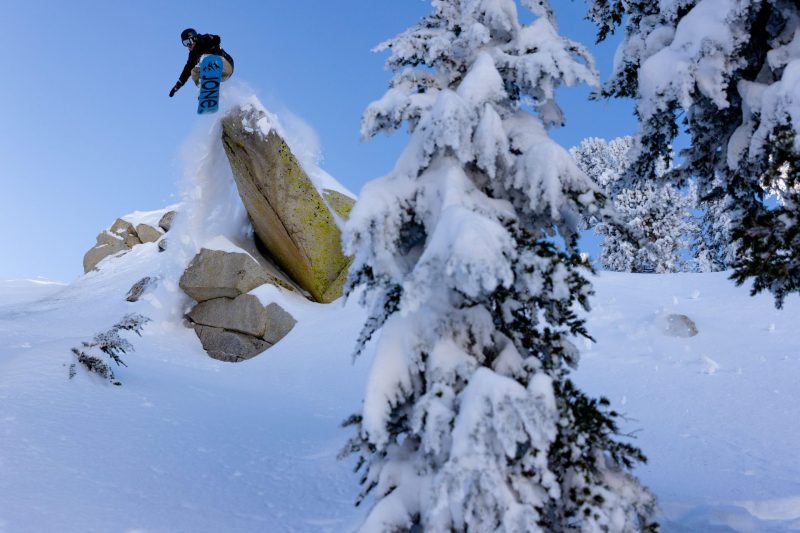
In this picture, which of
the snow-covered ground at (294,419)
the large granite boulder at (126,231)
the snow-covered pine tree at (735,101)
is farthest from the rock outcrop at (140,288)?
the snow-covered pine tree at (735,101)

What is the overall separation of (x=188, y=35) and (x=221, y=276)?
7.60 metres

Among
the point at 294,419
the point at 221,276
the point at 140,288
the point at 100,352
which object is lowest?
the point at 294,419

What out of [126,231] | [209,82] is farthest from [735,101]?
[126,231]

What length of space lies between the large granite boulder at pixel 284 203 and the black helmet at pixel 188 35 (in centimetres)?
425

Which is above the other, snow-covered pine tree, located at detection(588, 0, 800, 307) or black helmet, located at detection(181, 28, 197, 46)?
black helmet, located at detection(181, 28, 197, 46)

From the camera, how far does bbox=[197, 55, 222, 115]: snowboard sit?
45.1ft

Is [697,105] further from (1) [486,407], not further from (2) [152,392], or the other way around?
(2) [152,392]

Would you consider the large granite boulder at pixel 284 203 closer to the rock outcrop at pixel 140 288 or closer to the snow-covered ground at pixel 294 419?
the snow-covered ground at pixel 294 419

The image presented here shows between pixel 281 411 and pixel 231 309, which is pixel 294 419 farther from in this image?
pixel 231 309

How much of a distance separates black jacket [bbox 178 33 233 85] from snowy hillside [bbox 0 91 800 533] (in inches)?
218

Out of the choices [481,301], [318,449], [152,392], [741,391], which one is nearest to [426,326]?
[481,301]

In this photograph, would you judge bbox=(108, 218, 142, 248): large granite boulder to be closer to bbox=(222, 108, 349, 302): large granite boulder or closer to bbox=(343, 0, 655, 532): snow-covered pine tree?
bbox=(222, 108, 349, 302): large granite boulder

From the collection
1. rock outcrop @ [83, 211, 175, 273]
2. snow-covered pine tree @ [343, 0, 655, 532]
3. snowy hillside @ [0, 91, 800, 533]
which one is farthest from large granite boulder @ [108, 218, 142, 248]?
snow-covered pine tree @ [343, 0, 655, 532]

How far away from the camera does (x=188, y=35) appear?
1330 cm
